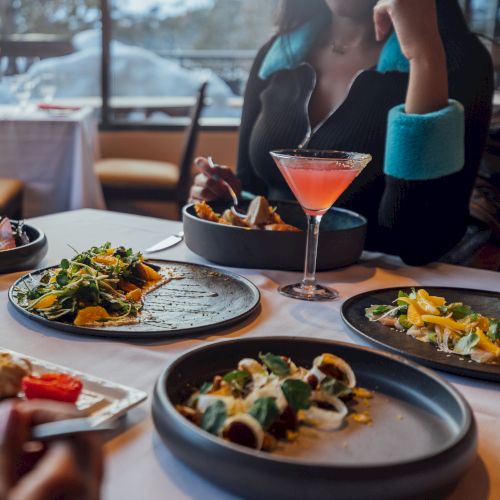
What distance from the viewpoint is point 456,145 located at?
4.30 feet

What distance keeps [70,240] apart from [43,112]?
282cm

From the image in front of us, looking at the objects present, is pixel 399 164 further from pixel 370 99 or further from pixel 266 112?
pixel 266 112

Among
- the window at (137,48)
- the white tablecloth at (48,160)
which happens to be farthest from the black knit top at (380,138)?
the window at (137,48)

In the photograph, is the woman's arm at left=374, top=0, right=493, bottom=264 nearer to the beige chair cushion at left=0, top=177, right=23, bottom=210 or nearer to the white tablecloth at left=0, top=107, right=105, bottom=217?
the beige chair cushion at left=0, top=177, right=23, bottom=210

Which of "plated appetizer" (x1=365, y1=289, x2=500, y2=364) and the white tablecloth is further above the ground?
"plated appetizer" (x1=365, y1=289, x2=500, y2=364)

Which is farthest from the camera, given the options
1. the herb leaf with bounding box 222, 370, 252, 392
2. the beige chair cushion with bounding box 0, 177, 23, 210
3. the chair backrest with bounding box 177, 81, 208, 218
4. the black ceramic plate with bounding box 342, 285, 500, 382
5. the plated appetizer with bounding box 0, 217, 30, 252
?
the chair backrest with bounding box 177, 81, 208, 218

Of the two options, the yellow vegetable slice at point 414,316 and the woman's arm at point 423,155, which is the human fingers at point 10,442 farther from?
the woman's arm at point 423,155

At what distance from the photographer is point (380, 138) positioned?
1.67 meters

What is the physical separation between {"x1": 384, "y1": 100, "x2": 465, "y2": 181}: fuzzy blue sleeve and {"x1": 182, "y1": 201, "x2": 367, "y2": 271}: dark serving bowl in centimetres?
20

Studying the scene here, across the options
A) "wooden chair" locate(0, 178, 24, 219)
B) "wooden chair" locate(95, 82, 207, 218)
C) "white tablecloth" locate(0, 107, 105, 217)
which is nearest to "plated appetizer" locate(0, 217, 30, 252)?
"wooden chair" locate(0, 178, 24, 219)

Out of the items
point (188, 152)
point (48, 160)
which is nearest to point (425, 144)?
point (48, 160)

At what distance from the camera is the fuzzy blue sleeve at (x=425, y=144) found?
126 cm

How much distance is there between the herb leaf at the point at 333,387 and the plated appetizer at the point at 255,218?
0.60 m

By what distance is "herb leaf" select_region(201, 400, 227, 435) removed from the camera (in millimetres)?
523
